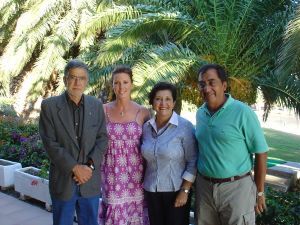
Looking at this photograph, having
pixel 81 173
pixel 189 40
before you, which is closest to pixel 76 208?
pixel 81 173

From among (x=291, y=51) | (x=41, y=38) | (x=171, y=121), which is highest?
(x=41, y=38)

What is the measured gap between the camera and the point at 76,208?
307 cm

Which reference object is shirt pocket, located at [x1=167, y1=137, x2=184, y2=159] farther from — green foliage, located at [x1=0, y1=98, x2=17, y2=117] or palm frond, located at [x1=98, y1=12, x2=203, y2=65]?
green foliage, located at [x1=0, y1=98, x2=17, y2=117]

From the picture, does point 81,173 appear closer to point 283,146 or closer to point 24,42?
point 24,42

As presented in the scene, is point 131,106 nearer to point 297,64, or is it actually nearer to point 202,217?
point 202,217

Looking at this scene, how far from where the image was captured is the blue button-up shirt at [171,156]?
2855 mm

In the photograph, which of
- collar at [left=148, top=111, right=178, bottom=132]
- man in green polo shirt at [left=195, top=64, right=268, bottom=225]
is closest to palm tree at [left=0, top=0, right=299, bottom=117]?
collar at [left=148, top=111, right=178, bottom=132]

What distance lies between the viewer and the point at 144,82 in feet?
17.0

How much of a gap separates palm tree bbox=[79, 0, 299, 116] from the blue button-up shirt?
9.67 feet

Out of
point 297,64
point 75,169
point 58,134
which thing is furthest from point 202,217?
point 297,64

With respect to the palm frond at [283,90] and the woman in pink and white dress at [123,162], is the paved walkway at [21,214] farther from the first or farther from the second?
the palm frond at [283,90]

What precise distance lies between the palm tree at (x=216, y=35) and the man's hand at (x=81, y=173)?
3180 millimetres

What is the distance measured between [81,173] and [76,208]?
413 mm

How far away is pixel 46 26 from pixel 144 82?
6.50 meters
